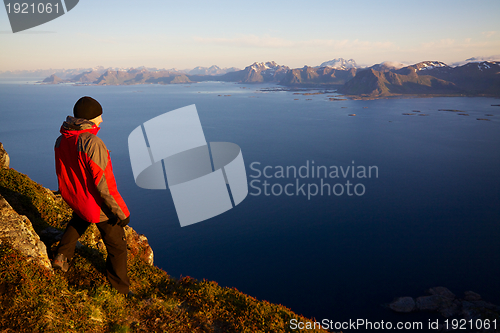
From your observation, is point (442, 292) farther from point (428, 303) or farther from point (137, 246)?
point (137, 246)

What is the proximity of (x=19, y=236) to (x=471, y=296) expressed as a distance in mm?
42574

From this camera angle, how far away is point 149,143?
259 feet

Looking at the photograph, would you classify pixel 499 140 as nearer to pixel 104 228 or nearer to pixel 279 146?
pixel 279 146

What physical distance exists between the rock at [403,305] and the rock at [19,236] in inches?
1447

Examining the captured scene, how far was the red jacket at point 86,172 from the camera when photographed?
13.1 feet

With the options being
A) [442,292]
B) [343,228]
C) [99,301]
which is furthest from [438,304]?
[99,301]

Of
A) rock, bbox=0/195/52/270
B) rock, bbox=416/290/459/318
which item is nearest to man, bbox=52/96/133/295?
rock, bbox=0/195/52/270

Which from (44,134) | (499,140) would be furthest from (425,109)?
(44,134)

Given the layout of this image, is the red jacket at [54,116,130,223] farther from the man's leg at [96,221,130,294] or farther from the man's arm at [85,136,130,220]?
the man's leg at [96,221,130,294]

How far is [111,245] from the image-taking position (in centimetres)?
470

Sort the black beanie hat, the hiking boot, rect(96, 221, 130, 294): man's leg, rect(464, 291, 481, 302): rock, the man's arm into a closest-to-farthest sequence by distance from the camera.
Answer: the man's arm
the black beanie hat
rect(96, 221, 130, 294): man's leg
the hiking boot
rect(464, 291, 481, 302): rock

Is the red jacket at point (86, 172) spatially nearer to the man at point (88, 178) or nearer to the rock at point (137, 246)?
the man at point (88, 178)

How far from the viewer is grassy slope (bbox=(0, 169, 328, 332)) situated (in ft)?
13.6

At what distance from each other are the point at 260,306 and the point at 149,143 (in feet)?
256
